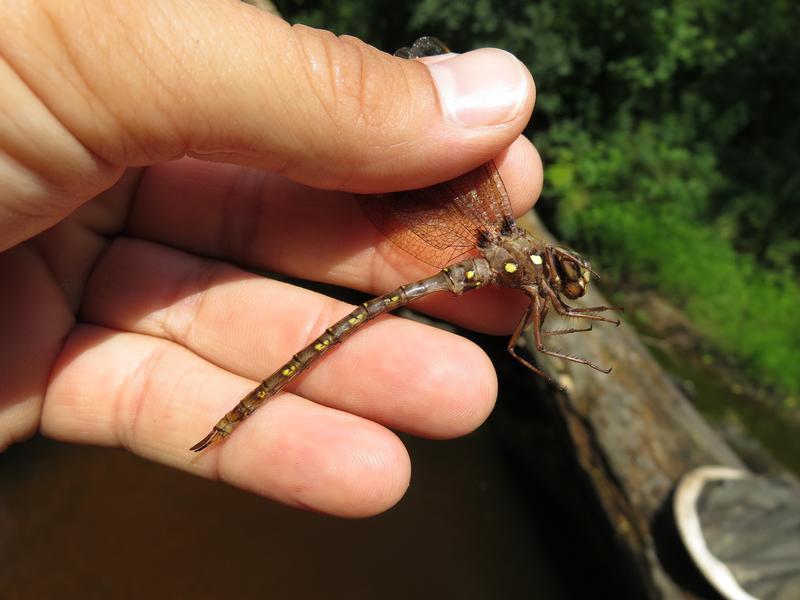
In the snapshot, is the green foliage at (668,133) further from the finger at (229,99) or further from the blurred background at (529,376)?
→ the finger at (229,99)

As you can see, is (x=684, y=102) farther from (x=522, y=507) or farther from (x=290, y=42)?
(x=290, y=42)

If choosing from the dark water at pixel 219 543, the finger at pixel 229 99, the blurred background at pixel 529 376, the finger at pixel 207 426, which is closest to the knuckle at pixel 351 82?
the finger at pixel 229 99

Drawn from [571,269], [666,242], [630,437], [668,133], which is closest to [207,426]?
[571,269]

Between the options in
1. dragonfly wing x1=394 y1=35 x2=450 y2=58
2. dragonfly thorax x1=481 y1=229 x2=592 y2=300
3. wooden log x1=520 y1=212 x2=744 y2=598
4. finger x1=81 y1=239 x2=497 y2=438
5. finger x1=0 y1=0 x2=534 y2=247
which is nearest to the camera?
finger x1=0 y1=0 x2=534 y2=247

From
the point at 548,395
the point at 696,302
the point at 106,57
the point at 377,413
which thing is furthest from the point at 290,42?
the point at 696,302

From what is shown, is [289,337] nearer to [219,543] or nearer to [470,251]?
[470,251]

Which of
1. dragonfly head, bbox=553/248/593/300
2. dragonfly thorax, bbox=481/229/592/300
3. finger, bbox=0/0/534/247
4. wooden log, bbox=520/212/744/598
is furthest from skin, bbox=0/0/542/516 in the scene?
wooden log, bbox=520/212/744/598

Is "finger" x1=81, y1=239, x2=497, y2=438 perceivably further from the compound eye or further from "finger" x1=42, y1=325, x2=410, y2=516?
A: the compound eye
